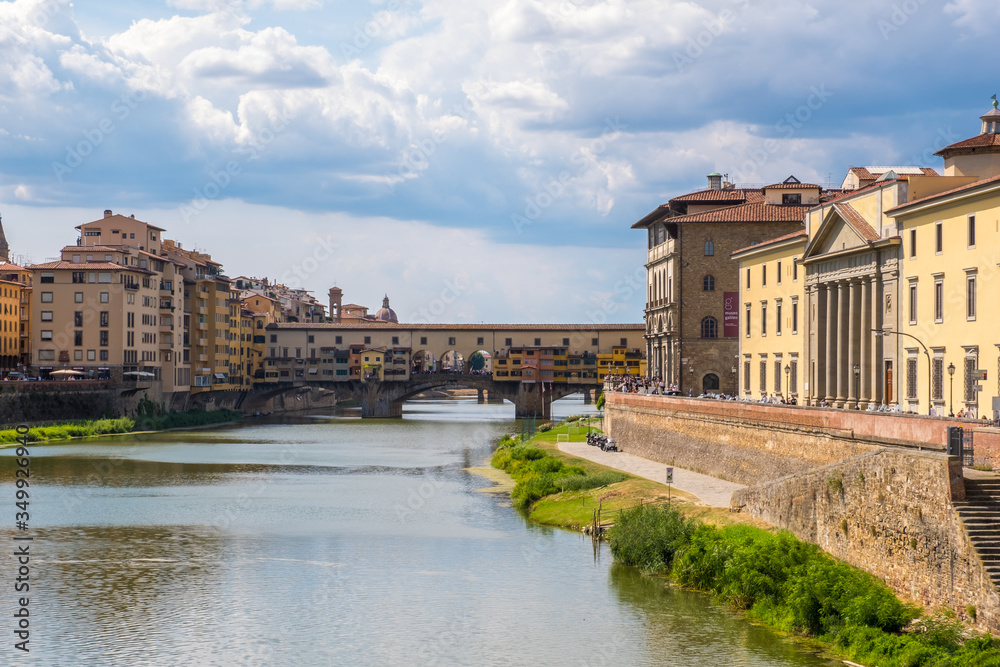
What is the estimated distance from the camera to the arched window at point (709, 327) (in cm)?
8344

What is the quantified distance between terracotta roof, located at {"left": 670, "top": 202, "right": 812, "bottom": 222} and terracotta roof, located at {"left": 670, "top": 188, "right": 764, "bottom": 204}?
4512 millimetres

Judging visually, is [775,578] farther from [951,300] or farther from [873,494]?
[951,300]

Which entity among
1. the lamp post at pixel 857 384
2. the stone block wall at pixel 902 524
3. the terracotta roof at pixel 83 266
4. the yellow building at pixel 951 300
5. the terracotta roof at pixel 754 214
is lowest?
the stone block wall at pixel 902 524

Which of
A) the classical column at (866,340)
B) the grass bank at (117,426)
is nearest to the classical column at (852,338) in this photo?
the classical column at (866,340)

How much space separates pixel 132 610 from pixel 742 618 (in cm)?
1559

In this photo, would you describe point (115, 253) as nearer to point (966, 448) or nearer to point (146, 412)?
point (146, 412)

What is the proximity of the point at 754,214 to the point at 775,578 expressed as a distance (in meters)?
53.7

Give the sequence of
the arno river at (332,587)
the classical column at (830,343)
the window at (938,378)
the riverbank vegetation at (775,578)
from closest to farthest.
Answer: the riverbank vegetation at (775,578)
the arno river at (332,587)
the window at (938,378)
the classical column at (830,343)

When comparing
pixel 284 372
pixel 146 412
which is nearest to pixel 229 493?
pixel 146 412

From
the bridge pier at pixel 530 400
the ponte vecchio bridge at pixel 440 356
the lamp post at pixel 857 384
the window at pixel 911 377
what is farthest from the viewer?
the ponte vecchio bridge at pixel 440 356

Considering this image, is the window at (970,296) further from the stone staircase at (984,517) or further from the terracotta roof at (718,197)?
the terracotta roof at (718,197)

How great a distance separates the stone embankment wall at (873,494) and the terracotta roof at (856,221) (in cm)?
873

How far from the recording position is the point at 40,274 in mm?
109875

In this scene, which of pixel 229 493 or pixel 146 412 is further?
pixel 146 412
